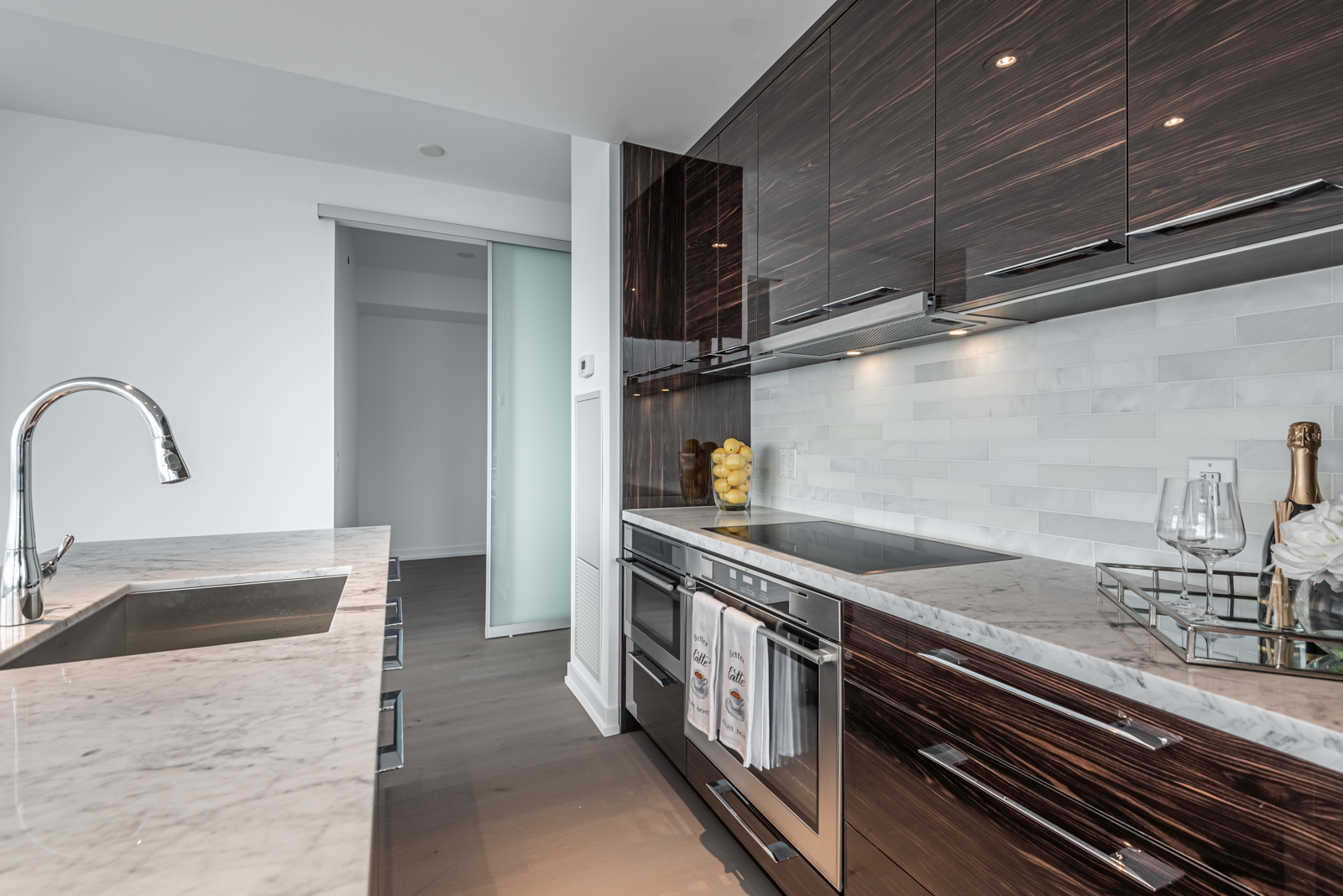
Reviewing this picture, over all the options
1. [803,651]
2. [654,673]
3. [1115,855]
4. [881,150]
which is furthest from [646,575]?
[1115,855]

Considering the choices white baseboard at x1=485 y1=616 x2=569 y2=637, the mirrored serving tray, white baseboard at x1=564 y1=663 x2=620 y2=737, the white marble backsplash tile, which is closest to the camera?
the mirrored serving tray

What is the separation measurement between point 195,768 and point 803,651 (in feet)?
3.78

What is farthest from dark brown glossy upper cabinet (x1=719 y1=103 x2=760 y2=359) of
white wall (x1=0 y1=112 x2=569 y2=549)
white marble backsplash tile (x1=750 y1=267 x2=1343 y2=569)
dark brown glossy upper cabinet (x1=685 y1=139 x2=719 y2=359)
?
white wall (x1=0 y1=112 x2=569 y2=549)

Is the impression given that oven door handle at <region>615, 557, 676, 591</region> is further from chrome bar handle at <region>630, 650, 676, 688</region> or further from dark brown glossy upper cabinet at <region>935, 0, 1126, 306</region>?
dark brown glossy upper cabinet at <region>935, 0, 1126, 306</region>

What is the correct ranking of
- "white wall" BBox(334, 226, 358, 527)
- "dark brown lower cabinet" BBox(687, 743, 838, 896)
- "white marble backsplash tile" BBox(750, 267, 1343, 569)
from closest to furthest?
"white marble backsplash tile" BBox(750, 267, 1343, 569) < "dark brown lower cabinet" BBox(687, 743, 838, 896) < "white wall" BBox(334, 226, 358, 527)

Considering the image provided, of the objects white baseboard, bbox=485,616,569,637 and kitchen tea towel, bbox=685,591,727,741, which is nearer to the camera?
kitchen tea towel, bbox=685,591,727,741

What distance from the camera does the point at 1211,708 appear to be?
75cm

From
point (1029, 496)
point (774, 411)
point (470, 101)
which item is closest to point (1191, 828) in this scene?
point (1029, 496)

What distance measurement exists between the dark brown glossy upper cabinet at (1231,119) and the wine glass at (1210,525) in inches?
15.6

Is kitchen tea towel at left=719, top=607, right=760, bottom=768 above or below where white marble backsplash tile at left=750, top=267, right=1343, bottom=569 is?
below

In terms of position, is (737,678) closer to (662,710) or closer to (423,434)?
(662,710)

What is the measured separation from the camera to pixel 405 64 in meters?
2.18

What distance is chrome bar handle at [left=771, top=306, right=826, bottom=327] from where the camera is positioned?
1.87 metres

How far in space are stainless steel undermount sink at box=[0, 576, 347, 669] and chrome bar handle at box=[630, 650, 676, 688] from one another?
114cm
